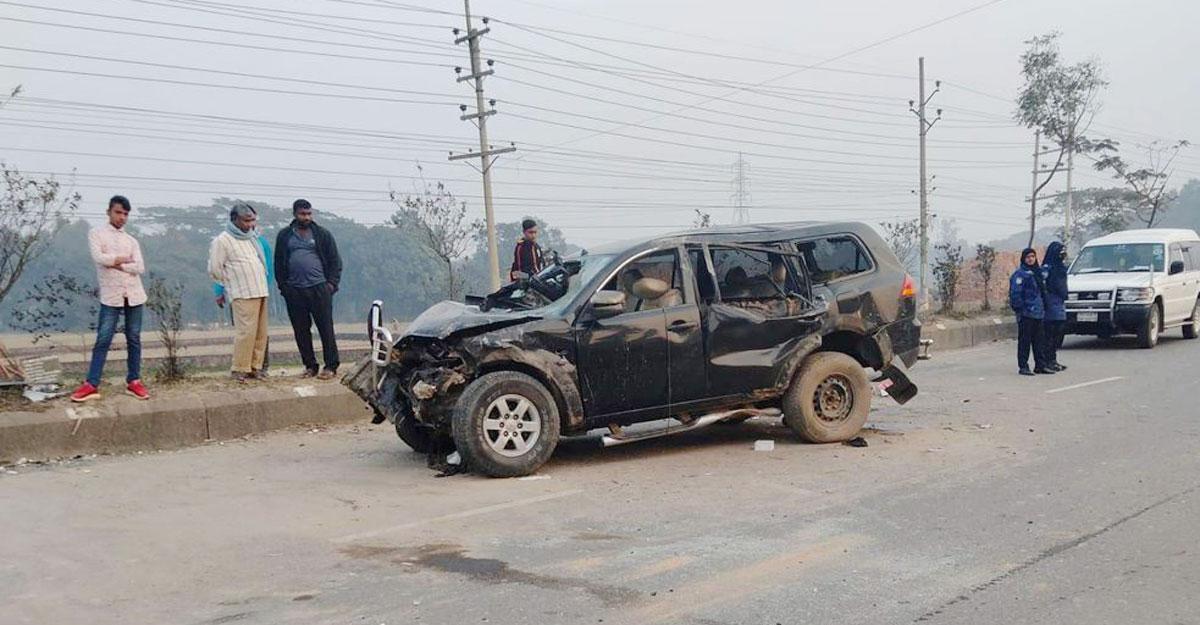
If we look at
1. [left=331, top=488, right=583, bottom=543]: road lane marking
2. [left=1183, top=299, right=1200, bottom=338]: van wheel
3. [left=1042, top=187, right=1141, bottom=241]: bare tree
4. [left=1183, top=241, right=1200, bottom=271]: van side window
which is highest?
[left=1042, top=187, right=1141, bottom=241]: bare tree

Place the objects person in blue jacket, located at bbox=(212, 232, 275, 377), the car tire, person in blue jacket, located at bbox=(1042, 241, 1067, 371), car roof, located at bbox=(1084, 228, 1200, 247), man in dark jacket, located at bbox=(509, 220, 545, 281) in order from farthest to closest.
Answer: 1. car roof, located at bbox=(1084, 228, 1200, 247)
2. person in blue jacket, located at bbox=(1042, 241, 1067, 371)
3. man in dark jacket, located at bbox=(509, 220, 545, 281)
4. person in blue jacket, located at bbox=(212, 232, 275, 377)
5. the car tire

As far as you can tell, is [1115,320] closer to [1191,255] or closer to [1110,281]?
[1110,281]

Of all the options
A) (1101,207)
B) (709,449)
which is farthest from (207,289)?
(1101,207)

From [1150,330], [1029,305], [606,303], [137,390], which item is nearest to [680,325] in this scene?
[606,303]

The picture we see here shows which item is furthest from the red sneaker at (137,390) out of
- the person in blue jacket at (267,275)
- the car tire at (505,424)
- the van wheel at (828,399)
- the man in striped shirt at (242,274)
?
the van wheel at (828,399)

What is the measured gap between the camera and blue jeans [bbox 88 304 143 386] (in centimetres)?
900

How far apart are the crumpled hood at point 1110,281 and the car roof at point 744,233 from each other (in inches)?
409

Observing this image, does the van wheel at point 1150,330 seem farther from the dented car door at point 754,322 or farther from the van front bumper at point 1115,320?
the dented car door at point 754,322

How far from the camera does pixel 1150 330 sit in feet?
56.5

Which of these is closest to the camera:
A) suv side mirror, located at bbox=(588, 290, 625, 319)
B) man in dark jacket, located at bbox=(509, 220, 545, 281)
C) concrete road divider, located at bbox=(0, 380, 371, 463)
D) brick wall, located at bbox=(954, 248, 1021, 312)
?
suv side mirror, located at bbox=(588, 290, 625, 319)

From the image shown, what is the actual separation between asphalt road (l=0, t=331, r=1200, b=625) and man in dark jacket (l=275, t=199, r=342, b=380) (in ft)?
5.48

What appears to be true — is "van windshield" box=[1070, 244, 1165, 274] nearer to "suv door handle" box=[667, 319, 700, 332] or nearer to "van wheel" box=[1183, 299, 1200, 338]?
"van wheel" box=[1183, 299, 1200, 338]

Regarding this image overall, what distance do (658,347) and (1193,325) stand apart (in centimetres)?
1546

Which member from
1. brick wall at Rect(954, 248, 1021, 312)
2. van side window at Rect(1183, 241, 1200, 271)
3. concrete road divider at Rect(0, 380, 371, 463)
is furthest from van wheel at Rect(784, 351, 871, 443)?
brick wall at Rect(954, 248, 1021, 312)
